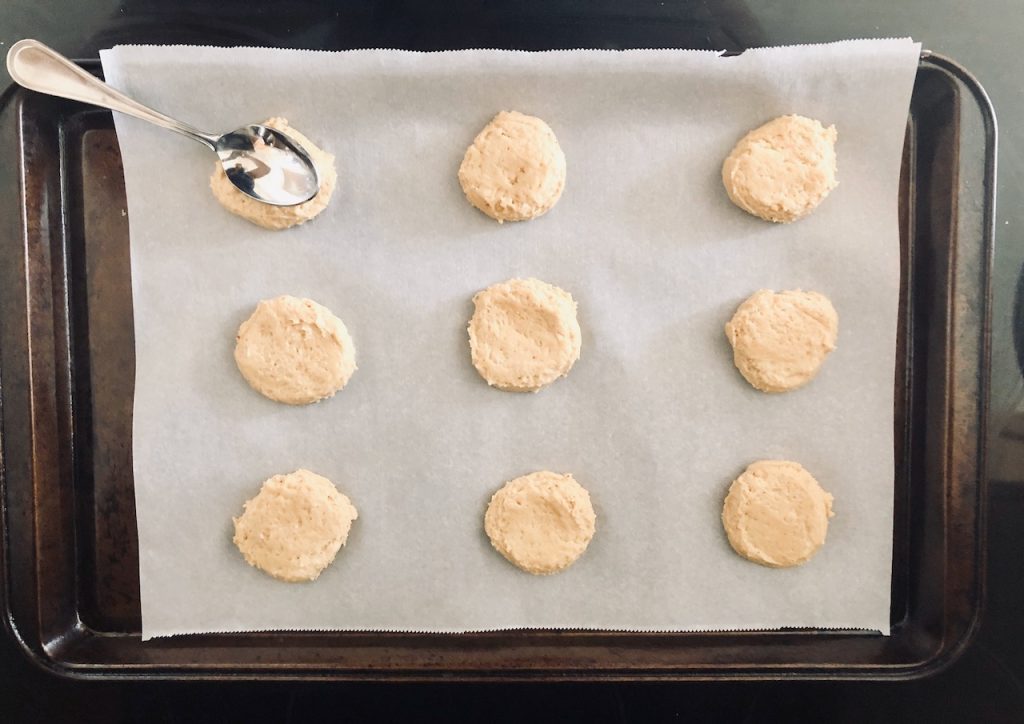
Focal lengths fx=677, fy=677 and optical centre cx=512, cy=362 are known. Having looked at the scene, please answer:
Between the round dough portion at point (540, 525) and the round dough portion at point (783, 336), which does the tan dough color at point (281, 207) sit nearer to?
the round dough portion at point (540, 525)

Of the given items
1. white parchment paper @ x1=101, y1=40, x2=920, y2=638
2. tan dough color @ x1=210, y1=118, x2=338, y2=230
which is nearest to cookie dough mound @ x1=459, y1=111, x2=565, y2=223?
white parchment paper @ x1=101, y1=40, x2=920, y2=638

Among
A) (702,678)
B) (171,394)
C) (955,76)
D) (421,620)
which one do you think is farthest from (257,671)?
(955,76)

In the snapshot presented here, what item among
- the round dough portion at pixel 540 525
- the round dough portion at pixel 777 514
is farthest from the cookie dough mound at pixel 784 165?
the round dough portion at pixel 540 525

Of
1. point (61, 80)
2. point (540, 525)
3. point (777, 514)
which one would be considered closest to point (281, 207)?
point (61, 80)

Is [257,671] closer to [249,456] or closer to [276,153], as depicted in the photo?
[249,456]

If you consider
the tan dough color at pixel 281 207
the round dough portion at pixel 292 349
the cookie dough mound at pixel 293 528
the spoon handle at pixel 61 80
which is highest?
the spoon handle at pixel 61 80

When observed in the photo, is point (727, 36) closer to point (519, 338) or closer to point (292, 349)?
point (519, 338)
